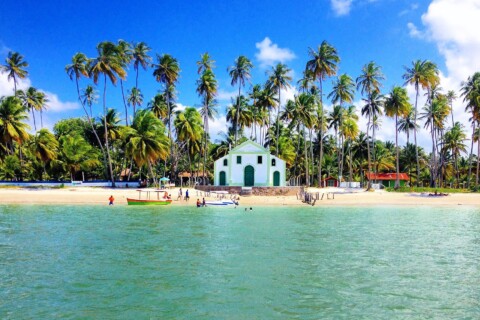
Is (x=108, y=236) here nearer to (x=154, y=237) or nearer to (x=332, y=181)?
(x=154, y=237)

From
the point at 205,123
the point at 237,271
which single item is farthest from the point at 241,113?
the point at 237,271

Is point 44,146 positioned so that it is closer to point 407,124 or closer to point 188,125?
point 188,125

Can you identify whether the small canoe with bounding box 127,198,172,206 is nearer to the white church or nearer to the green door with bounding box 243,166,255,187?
the white church

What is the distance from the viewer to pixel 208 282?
43.1ft

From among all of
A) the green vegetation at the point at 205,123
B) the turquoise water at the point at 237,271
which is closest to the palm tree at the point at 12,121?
the green vegetation at the point at 205,123

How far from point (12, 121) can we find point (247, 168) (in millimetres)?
32454

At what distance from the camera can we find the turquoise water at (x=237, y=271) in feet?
35.2

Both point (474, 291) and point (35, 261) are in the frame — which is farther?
point (35, 261)

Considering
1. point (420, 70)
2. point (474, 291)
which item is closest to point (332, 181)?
point (420, 70)

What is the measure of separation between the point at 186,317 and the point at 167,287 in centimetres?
257

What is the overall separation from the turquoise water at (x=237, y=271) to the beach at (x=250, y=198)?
18528 mm

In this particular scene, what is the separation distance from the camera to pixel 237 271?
574 inches

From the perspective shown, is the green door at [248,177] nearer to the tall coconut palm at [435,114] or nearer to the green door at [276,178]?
the green door at [276,178]

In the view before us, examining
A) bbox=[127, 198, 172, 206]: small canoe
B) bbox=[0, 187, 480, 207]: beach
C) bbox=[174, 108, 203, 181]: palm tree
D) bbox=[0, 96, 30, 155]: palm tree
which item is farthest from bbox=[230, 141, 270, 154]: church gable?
bbox=[0, 96, 30, 155]: palm tree
